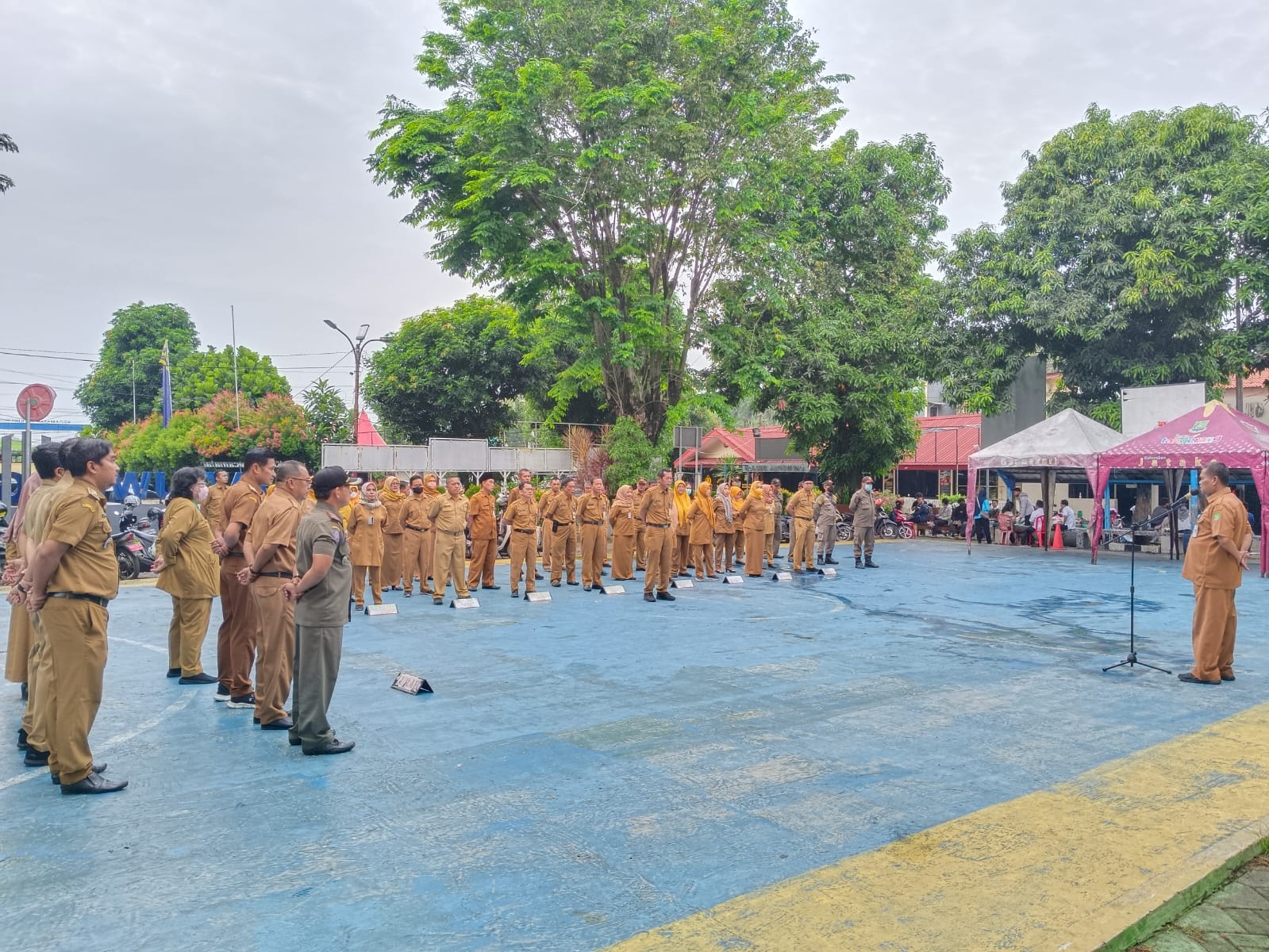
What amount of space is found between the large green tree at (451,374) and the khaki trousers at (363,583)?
70.8ft

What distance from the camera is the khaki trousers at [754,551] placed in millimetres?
16328

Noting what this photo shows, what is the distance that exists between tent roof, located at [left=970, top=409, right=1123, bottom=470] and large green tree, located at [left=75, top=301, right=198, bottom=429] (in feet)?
155

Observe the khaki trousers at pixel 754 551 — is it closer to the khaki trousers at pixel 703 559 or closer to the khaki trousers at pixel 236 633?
the khaki trousers at pixel 703 559

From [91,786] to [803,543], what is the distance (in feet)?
43.0

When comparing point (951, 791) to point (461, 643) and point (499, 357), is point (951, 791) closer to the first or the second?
point (461, 643)

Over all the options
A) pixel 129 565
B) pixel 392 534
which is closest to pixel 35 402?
pixel 129 565

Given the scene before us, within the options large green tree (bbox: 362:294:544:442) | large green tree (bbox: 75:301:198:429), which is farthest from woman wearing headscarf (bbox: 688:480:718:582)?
large green tree (bbox: 75:301:198:429)

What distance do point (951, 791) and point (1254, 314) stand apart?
21842 millimetres

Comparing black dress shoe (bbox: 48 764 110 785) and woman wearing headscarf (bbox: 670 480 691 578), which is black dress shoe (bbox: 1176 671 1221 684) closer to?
black dress shoe (bbox: 48 764 110 785)

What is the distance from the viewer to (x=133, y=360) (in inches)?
2200

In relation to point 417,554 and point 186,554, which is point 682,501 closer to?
point 417,554

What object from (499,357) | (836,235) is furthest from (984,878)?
(499,357)

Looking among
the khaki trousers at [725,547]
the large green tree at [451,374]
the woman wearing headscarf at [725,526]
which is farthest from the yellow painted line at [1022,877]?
the large green tree at [451,374]

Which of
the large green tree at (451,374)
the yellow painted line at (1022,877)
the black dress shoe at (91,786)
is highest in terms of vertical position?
the large green tree at (451,374)
